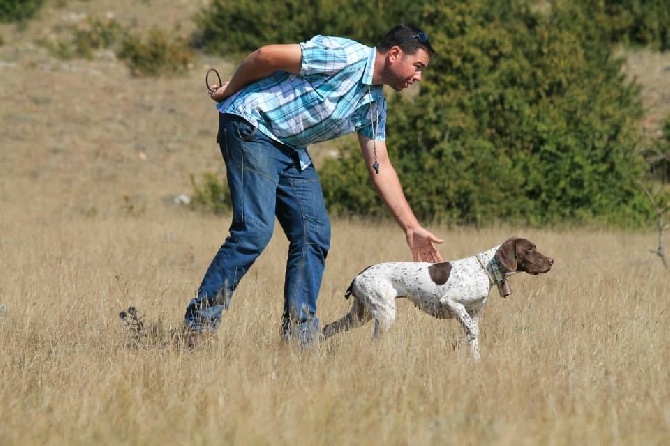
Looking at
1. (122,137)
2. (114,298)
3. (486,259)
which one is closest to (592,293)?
(486,259)

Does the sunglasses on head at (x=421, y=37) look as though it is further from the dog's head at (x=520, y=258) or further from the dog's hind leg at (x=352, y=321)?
the dog's hind leg at (x=352, y=321)

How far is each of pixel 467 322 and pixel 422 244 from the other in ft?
2.22

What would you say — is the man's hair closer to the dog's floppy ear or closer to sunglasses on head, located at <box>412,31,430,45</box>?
sunglasses on head, located at <box>412,31,430,45</box>

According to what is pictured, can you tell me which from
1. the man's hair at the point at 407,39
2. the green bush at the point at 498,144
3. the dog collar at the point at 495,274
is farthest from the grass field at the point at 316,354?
the man's hair at the point at 407,39

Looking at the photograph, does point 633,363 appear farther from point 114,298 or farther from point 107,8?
point 107,8

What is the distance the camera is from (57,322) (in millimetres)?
7242

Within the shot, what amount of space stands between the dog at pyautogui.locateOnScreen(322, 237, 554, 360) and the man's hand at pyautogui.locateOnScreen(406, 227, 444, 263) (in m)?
0.52

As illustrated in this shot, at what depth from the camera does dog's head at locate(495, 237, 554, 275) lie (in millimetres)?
7176

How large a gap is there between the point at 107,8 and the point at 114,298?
2725 cm

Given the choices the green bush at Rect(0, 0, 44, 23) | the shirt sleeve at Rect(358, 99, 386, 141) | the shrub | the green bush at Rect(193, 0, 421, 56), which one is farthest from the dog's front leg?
the green bush at Rect(0, 0, 44, 23)

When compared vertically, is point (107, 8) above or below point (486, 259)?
above

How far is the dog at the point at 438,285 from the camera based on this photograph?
7.10 meters

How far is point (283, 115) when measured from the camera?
6.25 metres

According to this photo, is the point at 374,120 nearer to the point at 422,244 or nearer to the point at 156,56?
the point at 422,244
